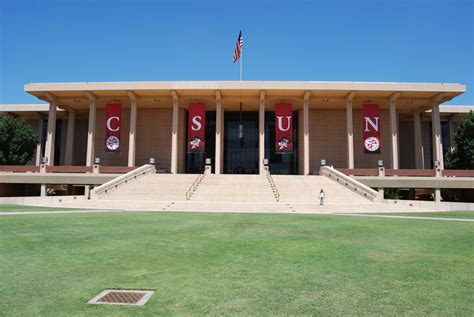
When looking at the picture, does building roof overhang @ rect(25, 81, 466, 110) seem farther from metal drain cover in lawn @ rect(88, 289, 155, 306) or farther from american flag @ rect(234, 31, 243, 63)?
metal drain cover in lawn @ rect(88, 289, 155, 306)

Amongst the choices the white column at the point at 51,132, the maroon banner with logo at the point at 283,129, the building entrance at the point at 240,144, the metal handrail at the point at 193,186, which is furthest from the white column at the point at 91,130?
the maroon banner with logo at the point at 283,129

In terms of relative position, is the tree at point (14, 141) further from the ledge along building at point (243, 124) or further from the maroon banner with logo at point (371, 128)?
the maroon banner with logo at point (371, 128)

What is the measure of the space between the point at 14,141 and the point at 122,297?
2099 inches

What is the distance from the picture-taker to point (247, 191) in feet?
110

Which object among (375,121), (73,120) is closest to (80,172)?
(73,120)

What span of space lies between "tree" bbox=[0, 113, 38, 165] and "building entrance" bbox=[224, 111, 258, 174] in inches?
1088

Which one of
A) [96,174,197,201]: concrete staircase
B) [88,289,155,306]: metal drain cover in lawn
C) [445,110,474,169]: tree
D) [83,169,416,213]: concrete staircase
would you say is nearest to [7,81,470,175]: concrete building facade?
[445,110,474,169]: tree

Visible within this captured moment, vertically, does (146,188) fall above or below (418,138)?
below

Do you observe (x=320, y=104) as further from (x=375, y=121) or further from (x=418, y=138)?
(x=418, y=138)

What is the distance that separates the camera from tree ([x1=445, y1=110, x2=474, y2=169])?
47.8 m

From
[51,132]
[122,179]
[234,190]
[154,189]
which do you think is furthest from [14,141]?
[234,190]

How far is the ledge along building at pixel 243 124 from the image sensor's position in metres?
46.0

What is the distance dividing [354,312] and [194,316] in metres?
2.12

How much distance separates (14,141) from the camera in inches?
1996
